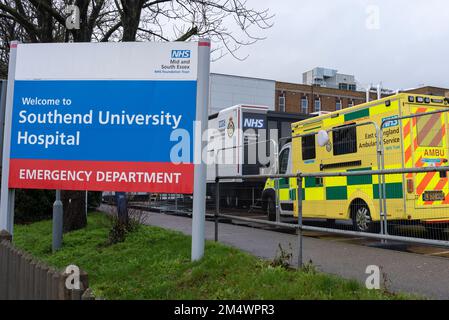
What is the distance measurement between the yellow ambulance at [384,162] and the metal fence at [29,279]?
4.54 meters

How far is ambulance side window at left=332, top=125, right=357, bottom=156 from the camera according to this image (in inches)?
379

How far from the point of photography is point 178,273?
6016 mm

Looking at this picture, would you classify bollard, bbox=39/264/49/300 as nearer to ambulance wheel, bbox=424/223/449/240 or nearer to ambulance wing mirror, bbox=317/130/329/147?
ambulance wheel, bbox=424/223/449/240

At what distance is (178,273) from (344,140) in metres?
5.30

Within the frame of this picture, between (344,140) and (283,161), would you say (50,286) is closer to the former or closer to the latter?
(344,140)

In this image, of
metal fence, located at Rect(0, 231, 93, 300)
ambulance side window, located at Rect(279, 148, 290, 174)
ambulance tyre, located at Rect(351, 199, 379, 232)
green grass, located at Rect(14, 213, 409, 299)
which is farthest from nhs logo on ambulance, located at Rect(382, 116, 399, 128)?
metal fence, located at Rect(0, 231, 93, 300)

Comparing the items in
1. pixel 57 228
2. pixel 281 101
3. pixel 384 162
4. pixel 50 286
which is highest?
pixel 281 101

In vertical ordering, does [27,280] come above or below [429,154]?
below

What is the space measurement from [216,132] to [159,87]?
33.0ft

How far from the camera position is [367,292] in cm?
435

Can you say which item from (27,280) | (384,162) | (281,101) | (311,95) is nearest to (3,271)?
(27,280)

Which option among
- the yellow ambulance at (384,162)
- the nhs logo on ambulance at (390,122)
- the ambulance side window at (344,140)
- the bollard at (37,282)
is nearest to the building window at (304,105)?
the yellow ambulance at (384,162)

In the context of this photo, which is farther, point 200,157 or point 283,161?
point 283,161
